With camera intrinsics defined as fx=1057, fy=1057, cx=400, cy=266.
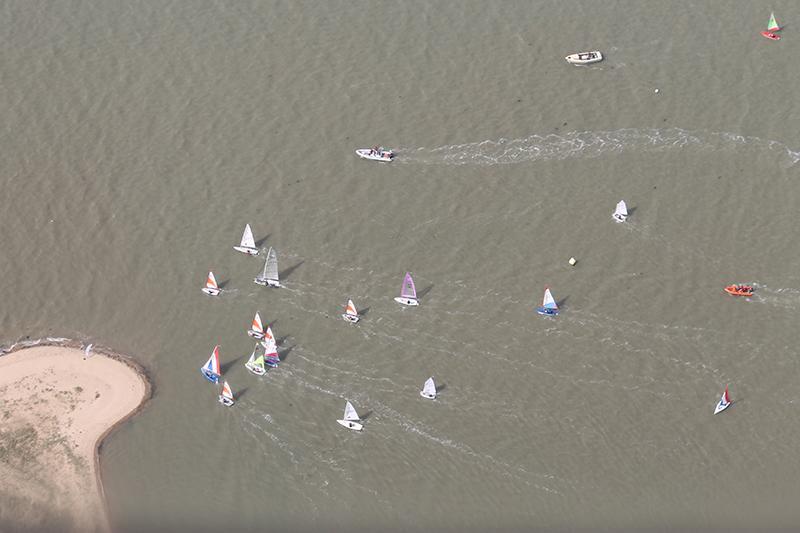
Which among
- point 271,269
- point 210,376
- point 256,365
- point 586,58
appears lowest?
point 210,376

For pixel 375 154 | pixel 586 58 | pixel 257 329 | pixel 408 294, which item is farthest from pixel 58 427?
pixel 586 58

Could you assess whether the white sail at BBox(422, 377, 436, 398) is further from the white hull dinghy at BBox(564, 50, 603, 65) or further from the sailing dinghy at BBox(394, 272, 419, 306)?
the white hull dinghy at BBox(564, 50, 603, 65)

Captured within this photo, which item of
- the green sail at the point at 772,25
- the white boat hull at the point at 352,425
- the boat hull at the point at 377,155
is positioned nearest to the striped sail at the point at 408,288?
the white boat hull at the point at 352,425

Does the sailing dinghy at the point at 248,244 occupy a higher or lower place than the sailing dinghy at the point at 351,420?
higher

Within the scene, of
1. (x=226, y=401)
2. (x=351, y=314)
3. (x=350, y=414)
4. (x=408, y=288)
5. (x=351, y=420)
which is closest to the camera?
(x=350, y=414)

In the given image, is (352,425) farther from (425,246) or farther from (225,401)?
(425,246)

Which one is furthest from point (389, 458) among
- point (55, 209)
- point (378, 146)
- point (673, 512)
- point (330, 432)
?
point (55, 209)

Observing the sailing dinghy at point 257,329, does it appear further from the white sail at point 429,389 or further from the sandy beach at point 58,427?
the white sail at point 429,389
